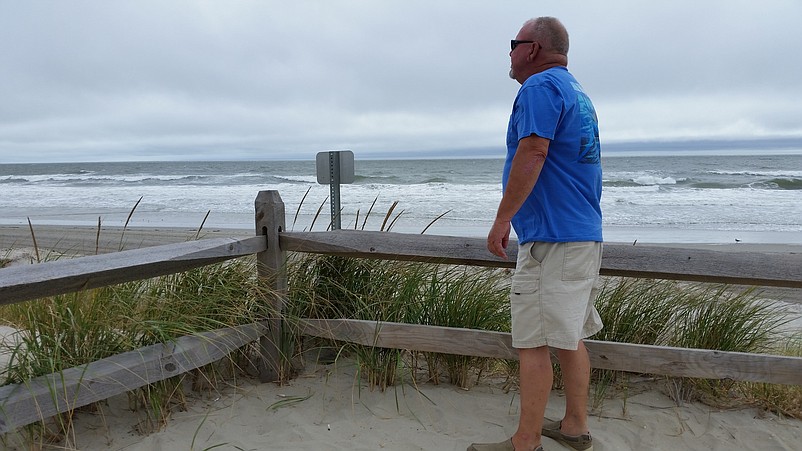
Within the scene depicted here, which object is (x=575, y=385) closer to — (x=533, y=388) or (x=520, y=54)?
(x=533, y=388)

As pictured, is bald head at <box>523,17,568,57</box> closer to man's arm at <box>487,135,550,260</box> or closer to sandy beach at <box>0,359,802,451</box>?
man's arm at <box>487,135,550,260</box>

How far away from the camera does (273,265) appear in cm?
345

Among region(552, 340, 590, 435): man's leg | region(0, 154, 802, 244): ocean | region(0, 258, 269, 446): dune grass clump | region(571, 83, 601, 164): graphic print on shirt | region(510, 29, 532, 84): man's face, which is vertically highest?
region(510, 29, 532, 84): man's face

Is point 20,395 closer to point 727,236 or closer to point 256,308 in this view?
point 256,308

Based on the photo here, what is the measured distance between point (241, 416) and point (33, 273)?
1344 millimetres

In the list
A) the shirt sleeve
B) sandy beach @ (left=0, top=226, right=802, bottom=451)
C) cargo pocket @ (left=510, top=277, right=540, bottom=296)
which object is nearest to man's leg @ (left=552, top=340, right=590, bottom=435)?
sandy beach @ (left=0, top=226, right=802, bottom=451)

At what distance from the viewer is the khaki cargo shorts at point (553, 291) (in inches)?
98.7

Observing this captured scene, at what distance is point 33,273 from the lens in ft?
7.27

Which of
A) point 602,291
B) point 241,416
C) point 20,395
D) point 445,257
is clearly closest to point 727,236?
point 602,291

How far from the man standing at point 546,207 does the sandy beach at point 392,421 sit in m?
0.57

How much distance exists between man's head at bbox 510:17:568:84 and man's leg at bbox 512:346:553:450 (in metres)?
1.24

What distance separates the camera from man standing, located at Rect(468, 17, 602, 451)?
7.91 ft

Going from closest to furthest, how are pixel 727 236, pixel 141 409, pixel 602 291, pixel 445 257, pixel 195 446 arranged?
1. pixel 195 446
2. pixel 141 409
3. pixel 445 257
4. pixel 602 291
5. pixel 727 236

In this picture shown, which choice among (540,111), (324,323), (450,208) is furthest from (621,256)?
(450,208)
